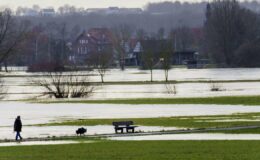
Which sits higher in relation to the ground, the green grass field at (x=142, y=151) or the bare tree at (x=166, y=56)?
the bare tree at (x=166, y=56)

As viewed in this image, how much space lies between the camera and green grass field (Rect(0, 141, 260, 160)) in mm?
29781

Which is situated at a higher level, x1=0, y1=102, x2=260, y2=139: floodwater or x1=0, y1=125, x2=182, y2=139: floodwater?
x1=0, y1=102, x2=260, y2=139: floodwater

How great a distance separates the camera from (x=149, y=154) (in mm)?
30672

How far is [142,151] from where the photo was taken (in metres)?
31.8

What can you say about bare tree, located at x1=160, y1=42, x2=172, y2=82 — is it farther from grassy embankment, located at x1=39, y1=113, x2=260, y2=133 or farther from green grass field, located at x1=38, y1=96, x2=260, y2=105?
grassy embankment, located at x1=39, y1=113, x2=260, y2=133

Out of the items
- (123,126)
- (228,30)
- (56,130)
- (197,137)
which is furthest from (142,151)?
(228,30)

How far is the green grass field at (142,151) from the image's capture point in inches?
1172

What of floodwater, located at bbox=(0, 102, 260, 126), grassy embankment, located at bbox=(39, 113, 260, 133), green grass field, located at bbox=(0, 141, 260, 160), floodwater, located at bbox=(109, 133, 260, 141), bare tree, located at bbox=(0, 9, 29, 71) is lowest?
green grass field, located at bbox=(0, 141, 260, 160)

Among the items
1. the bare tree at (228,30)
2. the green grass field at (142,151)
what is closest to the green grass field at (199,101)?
the green grass field at (142,151)

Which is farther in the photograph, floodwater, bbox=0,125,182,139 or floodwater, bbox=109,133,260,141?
floodwater, bbox=0,125,182,139

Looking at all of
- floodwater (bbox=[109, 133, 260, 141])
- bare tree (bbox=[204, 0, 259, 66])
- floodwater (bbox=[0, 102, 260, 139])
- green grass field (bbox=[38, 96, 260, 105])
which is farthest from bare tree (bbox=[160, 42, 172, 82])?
floodwater (bbox=[109, 133, 260, 141])

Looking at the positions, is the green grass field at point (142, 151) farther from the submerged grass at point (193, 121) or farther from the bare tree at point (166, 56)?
the bare tree at point (166, 56)

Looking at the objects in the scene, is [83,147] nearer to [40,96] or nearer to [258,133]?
[258,133]

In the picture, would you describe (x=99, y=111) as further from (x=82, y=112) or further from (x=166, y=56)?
(x=166, y=56)
